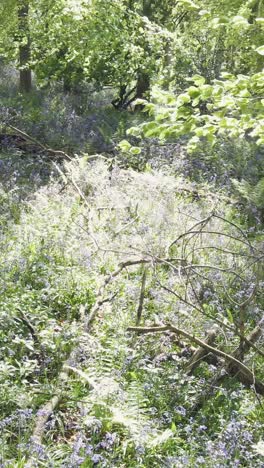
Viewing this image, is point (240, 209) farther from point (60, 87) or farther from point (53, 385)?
point (60, 87)

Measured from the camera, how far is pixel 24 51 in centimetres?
1467

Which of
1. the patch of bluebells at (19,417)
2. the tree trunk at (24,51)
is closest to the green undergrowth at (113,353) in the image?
the patch of bluebells at (19,417)

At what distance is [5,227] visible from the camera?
254 inches

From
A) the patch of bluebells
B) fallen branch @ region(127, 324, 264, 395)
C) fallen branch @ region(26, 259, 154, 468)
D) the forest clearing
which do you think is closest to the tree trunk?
the forest clearing

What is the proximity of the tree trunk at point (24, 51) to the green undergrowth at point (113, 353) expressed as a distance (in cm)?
739

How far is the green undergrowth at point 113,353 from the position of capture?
350cm

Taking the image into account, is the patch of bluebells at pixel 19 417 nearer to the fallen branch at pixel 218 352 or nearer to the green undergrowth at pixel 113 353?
the green undergrowth at pixel 113 353

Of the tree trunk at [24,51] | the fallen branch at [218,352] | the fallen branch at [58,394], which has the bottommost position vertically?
the fallen branch at [58,394]

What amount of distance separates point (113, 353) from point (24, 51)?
40.1 ft

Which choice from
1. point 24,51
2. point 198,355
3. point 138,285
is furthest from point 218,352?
point 24,51

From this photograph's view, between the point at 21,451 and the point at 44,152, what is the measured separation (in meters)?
7.39

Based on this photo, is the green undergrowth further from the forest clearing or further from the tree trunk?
the tree trunk

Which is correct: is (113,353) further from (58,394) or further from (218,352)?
(218,352)

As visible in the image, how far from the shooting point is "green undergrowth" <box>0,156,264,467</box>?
3500 mm
